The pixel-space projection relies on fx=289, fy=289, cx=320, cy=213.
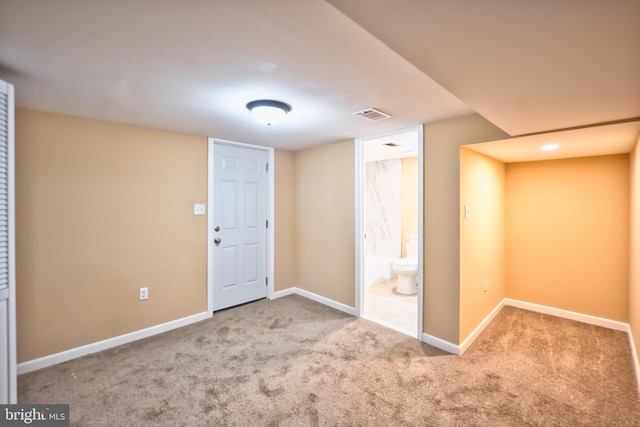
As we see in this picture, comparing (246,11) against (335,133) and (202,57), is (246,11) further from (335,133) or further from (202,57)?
(335,133)

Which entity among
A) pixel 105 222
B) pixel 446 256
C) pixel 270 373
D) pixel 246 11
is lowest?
pixel 270 373

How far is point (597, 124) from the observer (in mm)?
1930

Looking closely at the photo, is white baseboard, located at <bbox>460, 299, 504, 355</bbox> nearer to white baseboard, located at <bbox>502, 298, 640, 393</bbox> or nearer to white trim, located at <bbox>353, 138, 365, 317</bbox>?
white baseboard, located at <bbox>502, 298, 640, 393</bbox>

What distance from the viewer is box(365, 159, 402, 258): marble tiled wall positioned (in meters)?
5.02

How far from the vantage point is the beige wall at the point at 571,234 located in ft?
9.95

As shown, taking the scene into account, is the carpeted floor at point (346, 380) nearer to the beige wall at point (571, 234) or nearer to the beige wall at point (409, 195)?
the beige wall at point (571, 234)

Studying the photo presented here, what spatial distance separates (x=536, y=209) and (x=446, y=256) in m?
1.71

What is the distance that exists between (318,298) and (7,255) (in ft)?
10.1

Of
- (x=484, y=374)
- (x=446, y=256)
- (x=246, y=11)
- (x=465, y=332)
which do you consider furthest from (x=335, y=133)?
(x=484, y=374)

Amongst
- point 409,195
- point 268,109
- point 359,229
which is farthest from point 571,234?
point 268,109

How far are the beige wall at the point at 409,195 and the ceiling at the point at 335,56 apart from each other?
99.8 inches

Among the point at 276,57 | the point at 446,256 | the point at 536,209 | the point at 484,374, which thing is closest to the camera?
the point at 276,57

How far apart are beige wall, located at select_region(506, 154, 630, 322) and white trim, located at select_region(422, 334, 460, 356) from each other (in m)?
1.71

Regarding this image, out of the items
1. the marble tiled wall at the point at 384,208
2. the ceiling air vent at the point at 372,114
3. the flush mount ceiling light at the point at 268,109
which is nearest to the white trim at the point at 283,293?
the marble tiled wall at the point at 384,208
